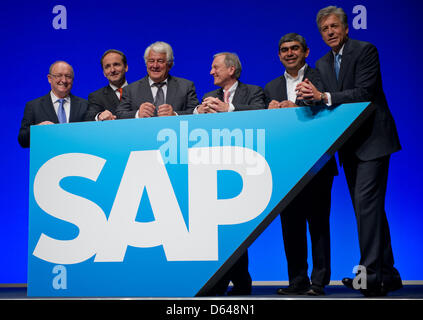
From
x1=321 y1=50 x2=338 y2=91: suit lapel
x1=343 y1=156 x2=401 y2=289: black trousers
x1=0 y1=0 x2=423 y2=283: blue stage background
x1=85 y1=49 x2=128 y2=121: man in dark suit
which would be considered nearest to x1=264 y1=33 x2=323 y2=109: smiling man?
x1=321 y1=50 x2=338 y2=91: suit lapel

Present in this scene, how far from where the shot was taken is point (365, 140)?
360 cm

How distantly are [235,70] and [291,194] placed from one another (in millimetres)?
1181

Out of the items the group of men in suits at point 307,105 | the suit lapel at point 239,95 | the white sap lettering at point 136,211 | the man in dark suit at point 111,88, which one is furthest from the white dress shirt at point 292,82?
the man in dark suit at point 111,88

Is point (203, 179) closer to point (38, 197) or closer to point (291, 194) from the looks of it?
point (291, 194)

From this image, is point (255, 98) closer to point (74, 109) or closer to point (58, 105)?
point (74, 109)

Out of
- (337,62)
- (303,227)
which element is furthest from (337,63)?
(303,227)

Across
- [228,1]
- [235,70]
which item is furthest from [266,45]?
[235,70]

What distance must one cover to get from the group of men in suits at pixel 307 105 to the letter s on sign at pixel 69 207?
0.44 m

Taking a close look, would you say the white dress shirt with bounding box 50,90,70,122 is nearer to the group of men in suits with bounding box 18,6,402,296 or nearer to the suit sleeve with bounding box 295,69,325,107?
the group of men in suits with bounding box 18,6,402,296

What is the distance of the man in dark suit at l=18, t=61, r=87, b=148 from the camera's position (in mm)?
4465

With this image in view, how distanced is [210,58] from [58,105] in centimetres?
180

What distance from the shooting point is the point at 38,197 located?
384 centimetres

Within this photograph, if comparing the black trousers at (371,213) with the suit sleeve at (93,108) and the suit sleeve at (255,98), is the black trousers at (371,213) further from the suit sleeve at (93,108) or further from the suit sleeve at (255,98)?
the suit sleeve at (93,108)

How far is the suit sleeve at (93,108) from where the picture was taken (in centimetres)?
445
